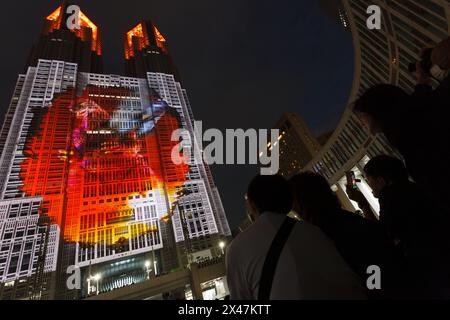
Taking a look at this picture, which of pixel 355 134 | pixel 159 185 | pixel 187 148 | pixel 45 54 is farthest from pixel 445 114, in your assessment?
pixel 45 54

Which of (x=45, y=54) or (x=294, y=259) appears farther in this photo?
(x=45, y=54)

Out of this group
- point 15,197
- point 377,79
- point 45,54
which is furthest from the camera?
point 45,54

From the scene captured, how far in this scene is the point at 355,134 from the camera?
25.1 metres

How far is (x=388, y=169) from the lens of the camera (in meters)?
1.88

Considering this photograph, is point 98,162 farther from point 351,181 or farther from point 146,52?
point 351,181

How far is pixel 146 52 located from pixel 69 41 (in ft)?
59.0

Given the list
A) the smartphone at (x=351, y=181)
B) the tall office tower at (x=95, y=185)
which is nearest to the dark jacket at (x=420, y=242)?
the smartphone at (x=351, y=181)

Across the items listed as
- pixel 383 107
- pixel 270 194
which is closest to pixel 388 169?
pixel 383 107

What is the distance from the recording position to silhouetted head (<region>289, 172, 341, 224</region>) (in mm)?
1640

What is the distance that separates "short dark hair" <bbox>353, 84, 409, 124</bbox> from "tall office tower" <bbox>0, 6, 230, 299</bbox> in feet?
108

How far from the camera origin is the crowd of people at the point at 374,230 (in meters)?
1.06

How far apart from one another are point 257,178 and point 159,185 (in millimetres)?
44629
